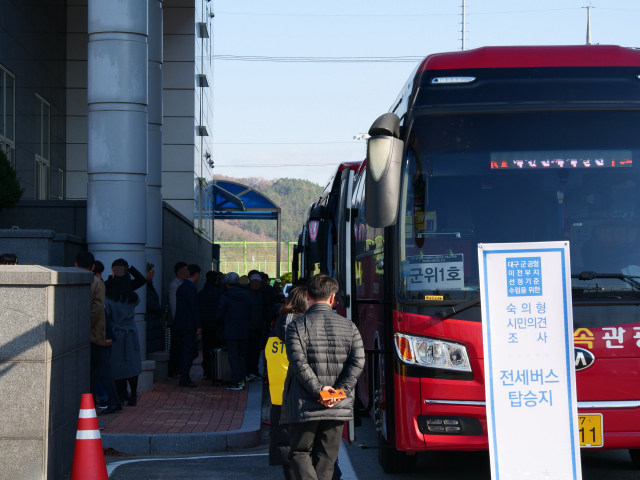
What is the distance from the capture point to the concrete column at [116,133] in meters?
11.1

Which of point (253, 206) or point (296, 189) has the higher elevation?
point (296, 189)

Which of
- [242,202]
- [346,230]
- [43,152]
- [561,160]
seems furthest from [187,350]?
[242,202]

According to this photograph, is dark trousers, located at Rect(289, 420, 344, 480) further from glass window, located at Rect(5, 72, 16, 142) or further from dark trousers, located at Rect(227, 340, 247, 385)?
glass window, located at Rect(5, 72, 16, 142)

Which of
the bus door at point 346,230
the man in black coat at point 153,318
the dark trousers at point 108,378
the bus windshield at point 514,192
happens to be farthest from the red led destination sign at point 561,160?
the man in black coat at point 153,318

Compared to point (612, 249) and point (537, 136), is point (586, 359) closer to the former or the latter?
point (612, 249)

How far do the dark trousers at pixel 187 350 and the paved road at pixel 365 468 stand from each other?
4.23m

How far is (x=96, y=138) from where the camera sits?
11180mm

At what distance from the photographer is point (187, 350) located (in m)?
11.9

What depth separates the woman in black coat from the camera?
18.5 feet

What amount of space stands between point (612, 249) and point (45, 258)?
686cm

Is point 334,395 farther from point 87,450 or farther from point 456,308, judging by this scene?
point 87,450

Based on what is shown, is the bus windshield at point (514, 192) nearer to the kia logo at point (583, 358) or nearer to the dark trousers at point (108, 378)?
the kia logo at point (583, 358)

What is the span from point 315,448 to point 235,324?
6613 mm

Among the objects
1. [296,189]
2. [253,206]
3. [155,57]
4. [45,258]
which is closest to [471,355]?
[45,258]
